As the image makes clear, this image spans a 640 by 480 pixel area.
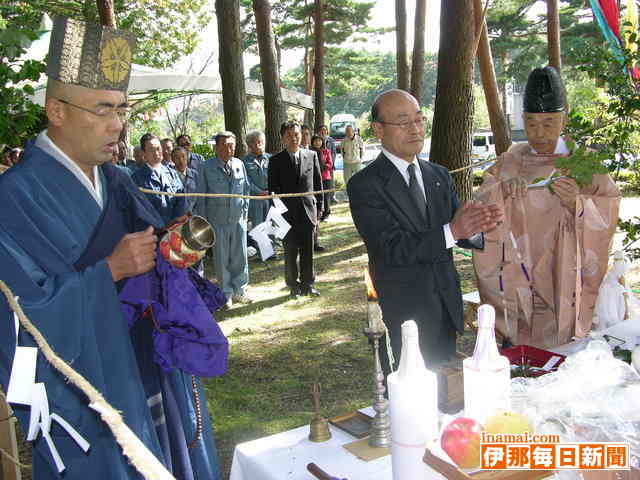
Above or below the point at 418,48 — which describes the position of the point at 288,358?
below

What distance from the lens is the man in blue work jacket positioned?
6.73m

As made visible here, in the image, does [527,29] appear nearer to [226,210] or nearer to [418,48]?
[418,48]

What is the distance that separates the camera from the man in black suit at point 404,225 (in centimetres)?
276

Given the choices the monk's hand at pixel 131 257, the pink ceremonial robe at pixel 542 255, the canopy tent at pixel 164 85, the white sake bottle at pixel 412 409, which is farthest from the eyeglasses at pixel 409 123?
the canopy tent at pixel 164 85

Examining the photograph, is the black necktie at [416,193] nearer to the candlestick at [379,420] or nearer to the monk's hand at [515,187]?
the monk's hand at [515,187]

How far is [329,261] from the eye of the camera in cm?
905

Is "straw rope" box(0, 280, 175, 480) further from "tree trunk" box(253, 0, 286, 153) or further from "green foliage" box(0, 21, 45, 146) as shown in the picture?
"tree trunk" box(253, 0, 286, 153)

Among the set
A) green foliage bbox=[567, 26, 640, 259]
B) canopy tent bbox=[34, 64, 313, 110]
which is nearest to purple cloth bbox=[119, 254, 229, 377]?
green foliage bbox=[567, 26, 640, 259]

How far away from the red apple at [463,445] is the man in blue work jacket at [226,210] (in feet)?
18.4

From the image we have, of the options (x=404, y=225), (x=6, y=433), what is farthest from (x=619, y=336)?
(x=6, y=433)

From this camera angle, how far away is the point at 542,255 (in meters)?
2.82

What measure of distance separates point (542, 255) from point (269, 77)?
827 centimetres

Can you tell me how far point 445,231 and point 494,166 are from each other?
2.09ft

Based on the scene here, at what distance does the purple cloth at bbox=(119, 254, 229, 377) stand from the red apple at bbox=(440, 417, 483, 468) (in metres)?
1.11
